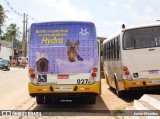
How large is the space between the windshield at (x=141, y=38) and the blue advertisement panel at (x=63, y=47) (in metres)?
2.77

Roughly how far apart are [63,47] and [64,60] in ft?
1.47

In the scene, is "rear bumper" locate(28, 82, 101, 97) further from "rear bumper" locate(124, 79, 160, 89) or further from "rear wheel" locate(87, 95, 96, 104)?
"rear bumper" locate(124, 79, 160, 89)

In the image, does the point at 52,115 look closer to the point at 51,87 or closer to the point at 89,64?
the point at 51,87

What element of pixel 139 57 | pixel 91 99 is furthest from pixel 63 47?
pixel 139 57

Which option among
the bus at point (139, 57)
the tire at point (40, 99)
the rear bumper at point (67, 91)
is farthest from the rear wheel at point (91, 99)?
the bus at point (139, 57)

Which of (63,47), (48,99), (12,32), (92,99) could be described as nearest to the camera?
(63,47)

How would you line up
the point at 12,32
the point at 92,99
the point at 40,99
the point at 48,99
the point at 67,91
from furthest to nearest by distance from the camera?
the point at 12,32, the point at 48,99, the point at 40,99, the point at 92,99, the point at 67,91

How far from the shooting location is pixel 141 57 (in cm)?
1452

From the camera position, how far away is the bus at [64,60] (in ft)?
39.8

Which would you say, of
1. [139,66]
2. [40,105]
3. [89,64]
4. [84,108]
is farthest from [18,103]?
[139,66]

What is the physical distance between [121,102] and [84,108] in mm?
2174

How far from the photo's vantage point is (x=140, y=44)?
14.7 m

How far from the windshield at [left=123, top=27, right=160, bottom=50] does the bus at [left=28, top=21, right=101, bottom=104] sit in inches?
105

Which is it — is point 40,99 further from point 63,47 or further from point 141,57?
point 141,57
